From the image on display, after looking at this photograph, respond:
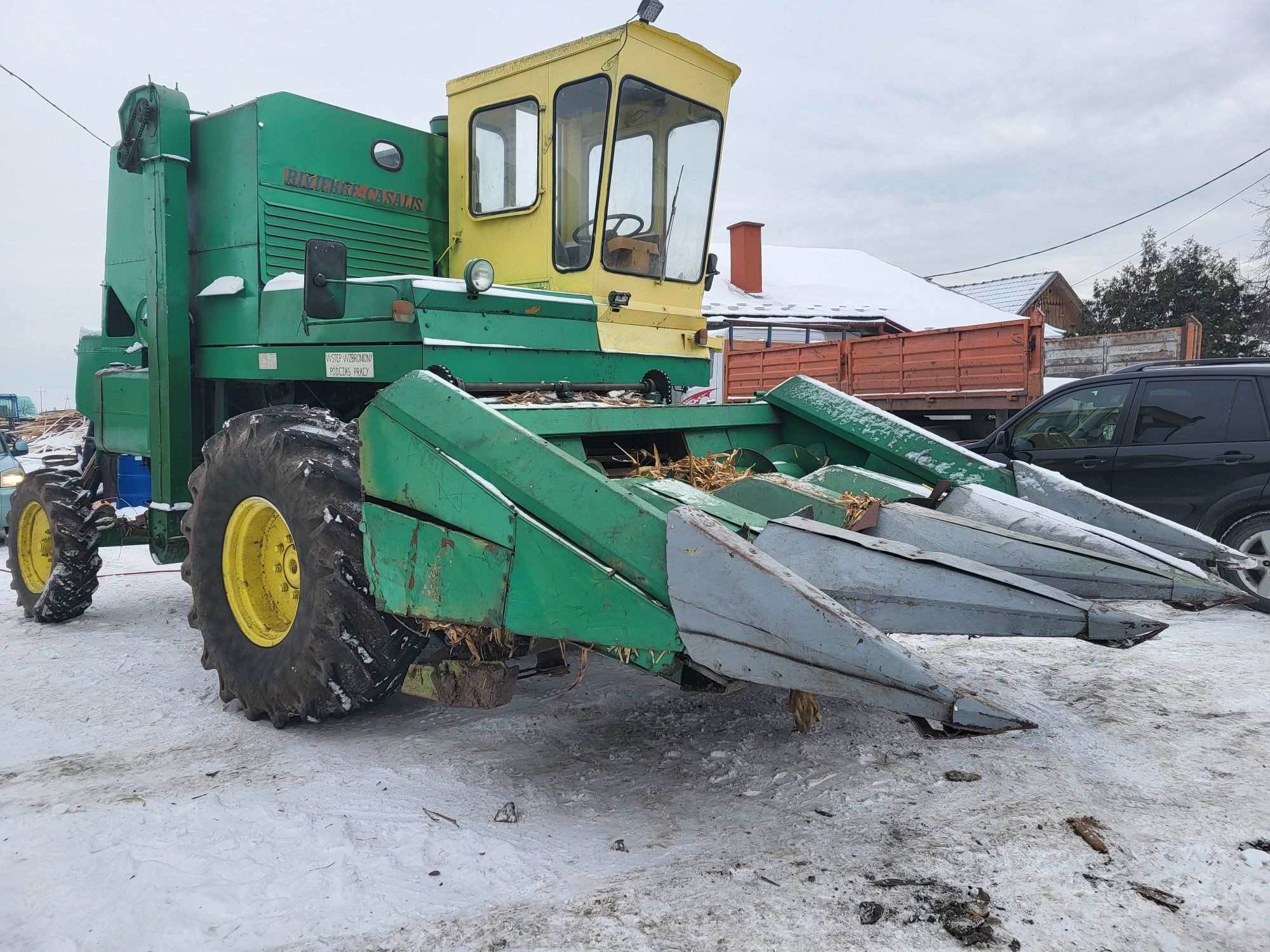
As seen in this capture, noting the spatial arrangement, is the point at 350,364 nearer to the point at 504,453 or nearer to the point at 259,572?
the point at 259,572

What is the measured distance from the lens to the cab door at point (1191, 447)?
5.87m

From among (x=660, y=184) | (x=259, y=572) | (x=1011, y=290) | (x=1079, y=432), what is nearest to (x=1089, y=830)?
(x=259, y=572)

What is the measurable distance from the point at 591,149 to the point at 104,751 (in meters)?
3.69

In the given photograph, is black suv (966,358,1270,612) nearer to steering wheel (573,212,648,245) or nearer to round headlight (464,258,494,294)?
steering wheel (573,212,648,245)

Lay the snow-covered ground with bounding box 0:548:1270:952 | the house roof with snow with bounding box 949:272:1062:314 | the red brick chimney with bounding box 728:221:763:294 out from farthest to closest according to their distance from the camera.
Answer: the house roof with snow with bounding box 949:272:1062:314 < the red brick chimney with bounding box 728:221:763:294 < the snow-covered ground with bounding box 0:548:1270:952

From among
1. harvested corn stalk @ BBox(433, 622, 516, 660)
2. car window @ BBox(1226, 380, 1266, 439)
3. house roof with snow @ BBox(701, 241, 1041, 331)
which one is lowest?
harvested corn stalk @ BBox(433, 622, 516, 660)

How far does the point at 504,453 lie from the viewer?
9.24ft

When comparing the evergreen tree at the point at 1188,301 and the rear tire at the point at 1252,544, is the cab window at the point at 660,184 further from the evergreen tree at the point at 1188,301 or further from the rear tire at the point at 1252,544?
the evergreen tree at the point at 1188,301

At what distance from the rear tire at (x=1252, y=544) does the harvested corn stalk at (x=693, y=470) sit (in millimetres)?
3795

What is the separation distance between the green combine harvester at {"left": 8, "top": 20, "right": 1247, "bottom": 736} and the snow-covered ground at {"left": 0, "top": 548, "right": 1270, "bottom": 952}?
39 centimetres

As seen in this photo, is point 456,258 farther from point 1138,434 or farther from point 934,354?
point 934,354

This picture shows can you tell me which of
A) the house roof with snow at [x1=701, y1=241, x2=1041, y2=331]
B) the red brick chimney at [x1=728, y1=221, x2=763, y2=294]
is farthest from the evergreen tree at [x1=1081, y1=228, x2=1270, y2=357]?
the red brick chimney at [x1=728, y1=221, x2=763, y2=294]

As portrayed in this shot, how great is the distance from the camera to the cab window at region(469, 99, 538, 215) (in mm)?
4863

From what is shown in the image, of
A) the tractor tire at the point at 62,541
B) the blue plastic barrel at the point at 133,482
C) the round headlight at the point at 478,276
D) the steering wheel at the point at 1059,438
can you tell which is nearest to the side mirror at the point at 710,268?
the round headlight at the point at 478,276
